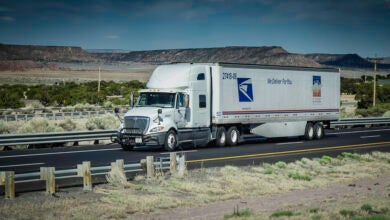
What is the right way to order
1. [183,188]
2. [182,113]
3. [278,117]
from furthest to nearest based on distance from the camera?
[278,117]
[182,113]
[183,188]

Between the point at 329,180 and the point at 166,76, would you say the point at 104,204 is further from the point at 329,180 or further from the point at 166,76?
the point at 166,76

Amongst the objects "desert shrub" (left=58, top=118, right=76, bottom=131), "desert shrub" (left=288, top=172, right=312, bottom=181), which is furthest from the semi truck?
"desert shrub" (left=58, top=118, right=76, bottom=131)

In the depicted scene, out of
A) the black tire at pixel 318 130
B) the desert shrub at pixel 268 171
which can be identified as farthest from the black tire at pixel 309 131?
the desert shrub at pixel 268 171

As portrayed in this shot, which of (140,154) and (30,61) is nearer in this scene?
(140,154)

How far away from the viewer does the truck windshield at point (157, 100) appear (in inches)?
1009

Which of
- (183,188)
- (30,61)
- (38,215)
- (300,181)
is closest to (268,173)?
(300,181)

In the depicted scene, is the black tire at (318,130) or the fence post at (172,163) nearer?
the fence post at (172,163)

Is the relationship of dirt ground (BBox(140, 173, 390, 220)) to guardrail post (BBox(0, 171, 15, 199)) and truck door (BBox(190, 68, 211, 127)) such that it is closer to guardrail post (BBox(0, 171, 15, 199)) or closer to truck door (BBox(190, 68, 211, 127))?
guardrail post (BBox(0, 171, 15, 199))

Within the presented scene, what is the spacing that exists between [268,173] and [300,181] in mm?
1214

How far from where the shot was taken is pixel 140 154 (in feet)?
79.8

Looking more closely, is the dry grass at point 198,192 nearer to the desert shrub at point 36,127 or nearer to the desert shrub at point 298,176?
the desert shrub at point 298,176

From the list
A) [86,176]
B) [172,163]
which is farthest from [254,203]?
[172,163]

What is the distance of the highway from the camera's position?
840 inches

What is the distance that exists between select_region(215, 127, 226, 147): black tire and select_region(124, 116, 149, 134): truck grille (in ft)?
13.9
